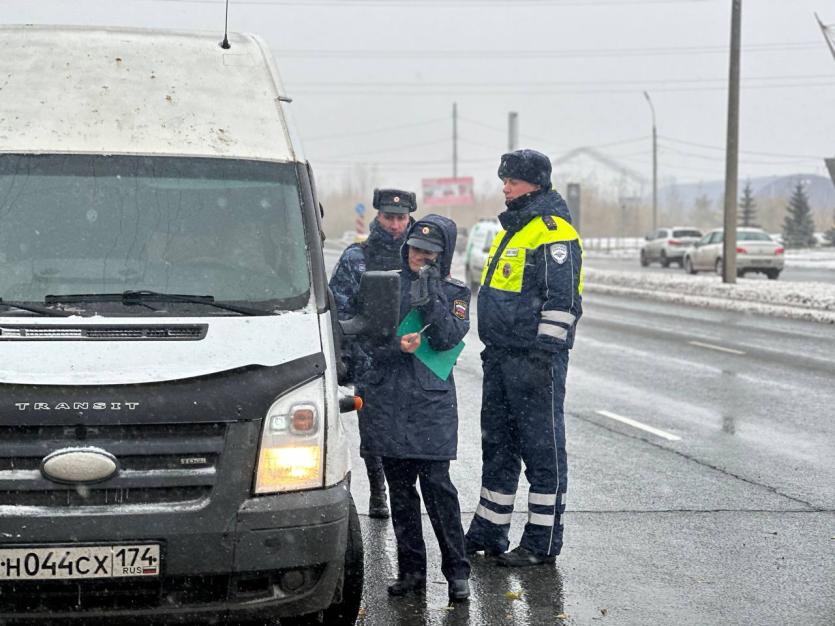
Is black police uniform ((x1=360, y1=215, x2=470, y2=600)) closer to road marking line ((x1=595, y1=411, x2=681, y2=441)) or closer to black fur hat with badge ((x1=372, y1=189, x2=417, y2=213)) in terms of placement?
black fur hat with badge ((x1=372, y1=189, x2=417, y2=213))

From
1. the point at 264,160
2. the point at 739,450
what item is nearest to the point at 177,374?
the point at 264,160

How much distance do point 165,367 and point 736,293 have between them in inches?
970

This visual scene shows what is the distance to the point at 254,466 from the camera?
430 cm

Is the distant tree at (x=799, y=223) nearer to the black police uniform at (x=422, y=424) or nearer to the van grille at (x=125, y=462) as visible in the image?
the black police uniform at (x=422, y=424)

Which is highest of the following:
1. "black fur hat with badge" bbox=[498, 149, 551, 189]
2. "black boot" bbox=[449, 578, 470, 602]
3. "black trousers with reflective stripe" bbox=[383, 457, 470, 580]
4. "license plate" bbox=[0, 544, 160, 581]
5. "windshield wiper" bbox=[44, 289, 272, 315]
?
"black fur hat with badge" bbox=[498, 149, 551, 189]

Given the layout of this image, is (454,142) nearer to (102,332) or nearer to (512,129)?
(512,129)

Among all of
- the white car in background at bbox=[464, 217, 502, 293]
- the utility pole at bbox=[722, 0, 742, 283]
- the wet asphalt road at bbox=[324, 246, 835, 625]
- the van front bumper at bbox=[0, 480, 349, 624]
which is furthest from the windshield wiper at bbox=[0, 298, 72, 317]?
the utility pole at bbox=[722, 0, 742, 283]

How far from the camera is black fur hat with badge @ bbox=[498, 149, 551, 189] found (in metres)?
6.20

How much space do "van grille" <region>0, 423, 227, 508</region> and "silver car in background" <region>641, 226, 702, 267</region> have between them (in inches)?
1741

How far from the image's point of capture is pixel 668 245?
48.3 meters

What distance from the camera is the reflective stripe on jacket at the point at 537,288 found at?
6020 mm

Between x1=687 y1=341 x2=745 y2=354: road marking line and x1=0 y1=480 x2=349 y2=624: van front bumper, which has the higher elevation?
x1=0 y1=480 x2=349 y2=624: van front bumper

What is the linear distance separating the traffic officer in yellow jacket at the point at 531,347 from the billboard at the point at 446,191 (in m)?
81.1

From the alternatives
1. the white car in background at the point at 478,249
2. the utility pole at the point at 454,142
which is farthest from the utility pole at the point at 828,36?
the utility pole at the point at 454,142
